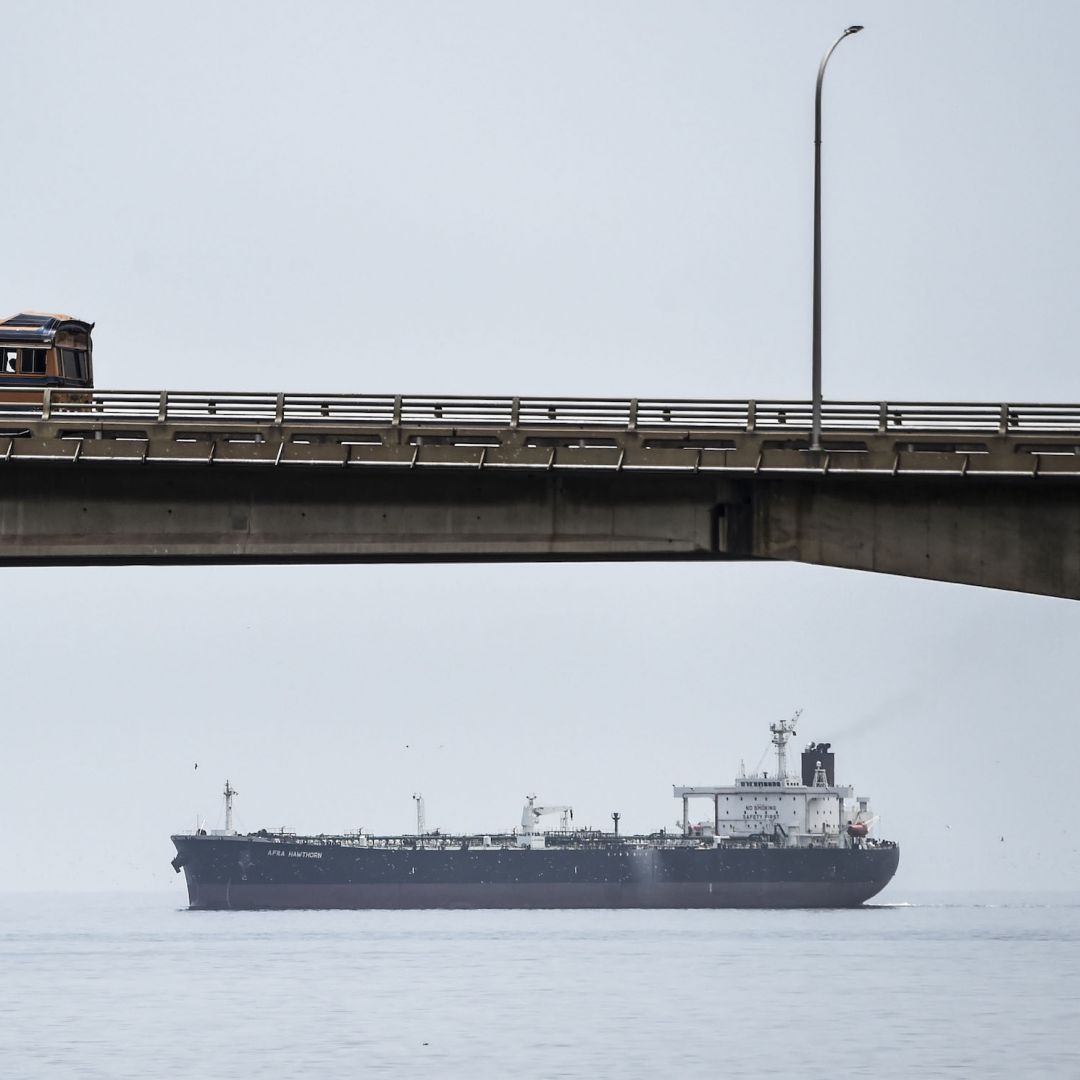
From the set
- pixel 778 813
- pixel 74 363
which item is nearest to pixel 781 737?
pixel 778 813

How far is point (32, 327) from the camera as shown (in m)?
51.1

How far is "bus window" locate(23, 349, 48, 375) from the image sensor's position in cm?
5109

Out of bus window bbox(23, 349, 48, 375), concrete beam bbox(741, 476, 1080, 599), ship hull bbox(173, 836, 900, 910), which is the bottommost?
ship hull bbox(173, 836, 900, 910)

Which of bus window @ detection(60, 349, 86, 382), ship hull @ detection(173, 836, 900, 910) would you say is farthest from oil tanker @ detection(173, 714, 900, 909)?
bus window @ detection(60, 349, 86, 382)

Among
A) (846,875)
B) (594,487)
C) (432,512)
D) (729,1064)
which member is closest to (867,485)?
(594,487)

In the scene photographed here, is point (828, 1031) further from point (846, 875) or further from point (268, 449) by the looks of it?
point (846, 875)

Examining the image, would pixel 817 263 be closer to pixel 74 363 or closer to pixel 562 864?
pixel 74 363

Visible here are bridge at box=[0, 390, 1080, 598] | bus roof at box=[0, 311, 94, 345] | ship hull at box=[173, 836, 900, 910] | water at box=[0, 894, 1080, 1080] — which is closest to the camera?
bridge at box=[0, 390, 1080, 598]

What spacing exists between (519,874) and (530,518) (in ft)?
455

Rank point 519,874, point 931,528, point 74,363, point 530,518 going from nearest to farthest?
point 931,528
point 530,518
point 74,363
point 519,874

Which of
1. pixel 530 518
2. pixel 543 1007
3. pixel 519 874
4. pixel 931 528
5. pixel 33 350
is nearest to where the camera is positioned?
pixel 931 528

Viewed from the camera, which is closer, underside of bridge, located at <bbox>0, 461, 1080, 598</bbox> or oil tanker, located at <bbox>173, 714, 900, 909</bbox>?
underside of bridge, located at <bbox>0, 461, 1080, 598</bbox>

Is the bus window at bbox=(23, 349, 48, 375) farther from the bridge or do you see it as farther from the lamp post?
the lamp post

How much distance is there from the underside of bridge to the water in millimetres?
21551
